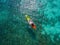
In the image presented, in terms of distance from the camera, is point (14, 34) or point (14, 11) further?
point (14, 11)

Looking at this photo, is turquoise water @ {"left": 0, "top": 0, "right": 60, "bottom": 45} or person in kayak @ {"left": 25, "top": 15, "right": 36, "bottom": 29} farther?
person in kayak @ {"left": 25, "top": 15, "right": 36, "bottom": 29}

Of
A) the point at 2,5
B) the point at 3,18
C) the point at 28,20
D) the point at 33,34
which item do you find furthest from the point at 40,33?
the point at 2,5

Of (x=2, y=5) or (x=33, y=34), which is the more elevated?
(x=2, y=5)

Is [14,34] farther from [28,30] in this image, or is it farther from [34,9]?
[34,9]

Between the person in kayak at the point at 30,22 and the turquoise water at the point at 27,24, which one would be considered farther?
the person in kayak at the point at 30,22

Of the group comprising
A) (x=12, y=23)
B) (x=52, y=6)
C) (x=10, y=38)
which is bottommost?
(x=10, y=38)

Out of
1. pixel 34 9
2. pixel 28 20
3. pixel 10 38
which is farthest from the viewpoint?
pixel 34 9

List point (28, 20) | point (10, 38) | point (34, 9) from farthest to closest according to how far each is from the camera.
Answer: point (34, 9), point (28, 20), point (10, 38)
